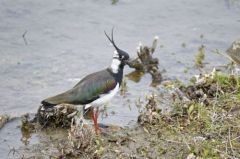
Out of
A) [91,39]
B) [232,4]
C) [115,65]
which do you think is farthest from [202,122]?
A: [232,4]

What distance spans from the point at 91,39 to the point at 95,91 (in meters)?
2.77

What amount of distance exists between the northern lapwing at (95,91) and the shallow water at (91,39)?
56 cm

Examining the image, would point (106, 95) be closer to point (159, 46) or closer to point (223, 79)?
point (223, 79)

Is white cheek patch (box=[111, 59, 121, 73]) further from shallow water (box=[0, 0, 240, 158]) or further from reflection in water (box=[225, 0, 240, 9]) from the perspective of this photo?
reflection in water (box=[225, 0, 240, 9])

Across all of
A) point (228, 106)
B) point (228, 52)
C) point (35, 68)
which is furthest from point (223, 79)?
point (35, 68)

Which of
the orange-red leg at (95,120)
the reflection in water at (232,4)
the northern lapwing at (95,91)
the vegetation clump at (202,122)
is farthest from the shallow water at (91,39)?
the vegetation clump at (202,122)

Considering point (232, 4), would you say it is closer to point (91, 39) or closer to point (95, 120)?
point (91, 39)

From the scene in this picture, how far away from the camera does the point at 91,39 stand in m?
9.70

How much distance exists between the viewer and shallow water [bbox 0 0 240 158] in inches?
329

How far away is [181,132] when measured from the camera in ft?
22.3

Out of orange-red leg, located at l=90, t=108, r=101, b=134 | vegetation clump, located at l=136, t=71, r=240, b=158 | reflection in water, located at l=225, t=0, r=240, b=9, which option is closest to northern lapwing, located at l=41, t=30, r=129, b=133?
orange-red leg, located at l=90, t=108, r=101, b=134

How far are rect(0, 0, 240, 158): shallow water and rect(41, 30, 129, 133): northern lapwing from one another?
56 cm

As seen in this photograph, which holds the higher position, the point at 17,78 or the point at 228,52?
the point at 228,52

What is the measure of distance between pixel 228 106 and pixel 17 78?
9.82ft
